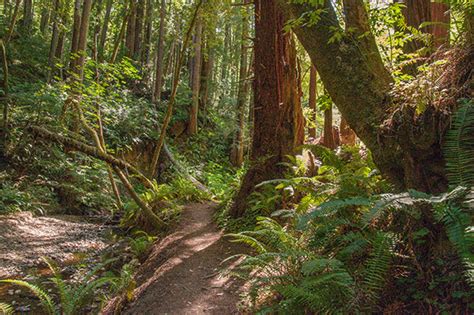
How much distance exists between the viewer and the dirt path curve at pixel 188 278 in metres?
4.15

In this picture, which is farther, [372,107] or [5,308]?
[5,308]

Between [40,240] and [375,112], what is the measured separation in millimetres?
7876

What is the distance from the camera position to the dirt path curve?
4152 mm

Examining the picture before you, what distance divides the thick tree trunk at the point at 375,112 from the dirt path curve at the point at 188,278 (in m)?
2.30

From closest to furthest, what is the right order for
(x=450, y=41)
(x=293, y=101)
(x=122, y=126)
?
(x=450, y=41) < (x=293, y=101) < (x=122, y=126)

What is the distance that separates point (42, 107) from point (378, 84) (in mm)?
9840

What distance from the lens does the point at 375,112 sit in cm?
370

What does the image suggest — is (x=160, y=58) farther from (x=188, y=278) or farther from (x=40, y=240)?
(x=188, y=278)

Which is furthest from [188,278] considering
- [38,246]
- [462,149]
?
[38,246]

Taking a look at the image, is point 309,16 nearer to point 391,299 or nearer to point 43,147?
point 391,299

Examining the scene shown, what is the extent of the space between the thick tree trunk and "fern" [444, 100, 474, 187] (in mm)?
230

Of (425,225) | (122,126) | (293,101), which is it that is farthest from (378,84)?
(122,126)

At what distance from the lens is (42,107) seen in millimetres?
10461

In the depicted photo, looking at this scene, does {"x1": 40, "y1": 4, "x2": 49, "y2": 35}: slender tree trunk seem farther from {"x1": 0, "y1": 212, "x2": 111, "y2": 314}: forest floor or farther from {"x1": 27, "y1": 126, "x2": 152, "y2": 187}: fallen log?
{"x1": 27, "y1": 126, "x2": 152, "y2": 187}: fallen log
